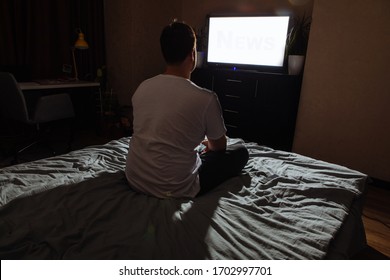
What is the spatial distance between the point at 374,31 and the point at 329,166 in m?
1.54

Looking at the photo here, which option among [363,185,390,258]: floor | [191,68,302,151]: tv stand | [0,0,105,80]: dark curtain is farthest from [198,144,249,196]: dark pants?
[0,0,105,80]: dark curtain

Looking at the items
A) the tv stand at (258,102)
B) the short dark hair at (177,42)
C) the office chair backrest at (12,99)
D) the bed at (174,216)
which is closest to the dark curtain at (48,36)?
the office chair backrest at (12,99)

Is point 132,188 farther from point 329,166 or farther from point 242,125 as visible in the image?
point 242,125

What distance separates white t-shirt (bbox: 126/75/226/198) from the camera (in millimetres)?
1104

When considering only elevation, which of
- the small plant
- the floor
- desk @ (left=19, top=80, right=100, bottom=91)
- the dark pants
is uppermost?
the small plant

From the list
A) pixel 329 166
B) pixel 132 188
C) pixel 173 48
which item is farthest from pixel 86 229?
pixel 329 166

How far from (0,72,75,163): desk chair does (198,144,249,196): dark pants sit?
1877 millimetres

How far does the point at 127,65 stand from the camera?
3729 millimetres

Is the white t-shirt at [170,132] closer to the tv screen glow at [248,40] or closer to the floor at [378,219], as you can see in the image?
the floor at [378,219]

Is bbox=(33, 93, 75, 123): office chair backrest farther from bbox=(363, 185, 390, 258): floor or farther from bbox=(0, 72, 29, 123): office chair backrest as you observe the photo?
bbox=(363, 185, 390, 258): floor

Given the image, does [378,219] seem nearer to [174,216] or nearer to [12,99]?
[174,216]

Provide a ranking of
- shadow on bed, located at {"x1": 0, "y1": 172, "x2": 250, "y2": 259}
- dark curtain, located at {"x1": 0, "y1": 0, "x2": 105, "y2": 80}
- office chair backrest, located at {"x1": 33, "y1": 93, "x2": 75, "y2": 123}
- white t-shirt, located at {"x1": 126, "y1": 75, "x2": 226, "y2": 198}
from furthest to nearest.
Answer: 1. dark curtain, located at {"x1": 0, "y1": 0, "x2": 105, "y2": 80}
2. office chair backrest, located at {"x1": 33, "y1": 93, "x2": 75, "y2": 123}
3. white t-shirt, located at {"x1": 126, "y1": 75, "x2": 226, "y2": 198}
4. shadow on bed, located at {"x1": 0, "y1": 172, "x2": 250, "y2": 259}

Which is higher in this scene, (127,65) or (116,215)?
(127,65)

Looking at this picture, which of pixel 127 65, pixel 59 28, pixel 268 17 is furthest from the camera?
pixel 127 65
